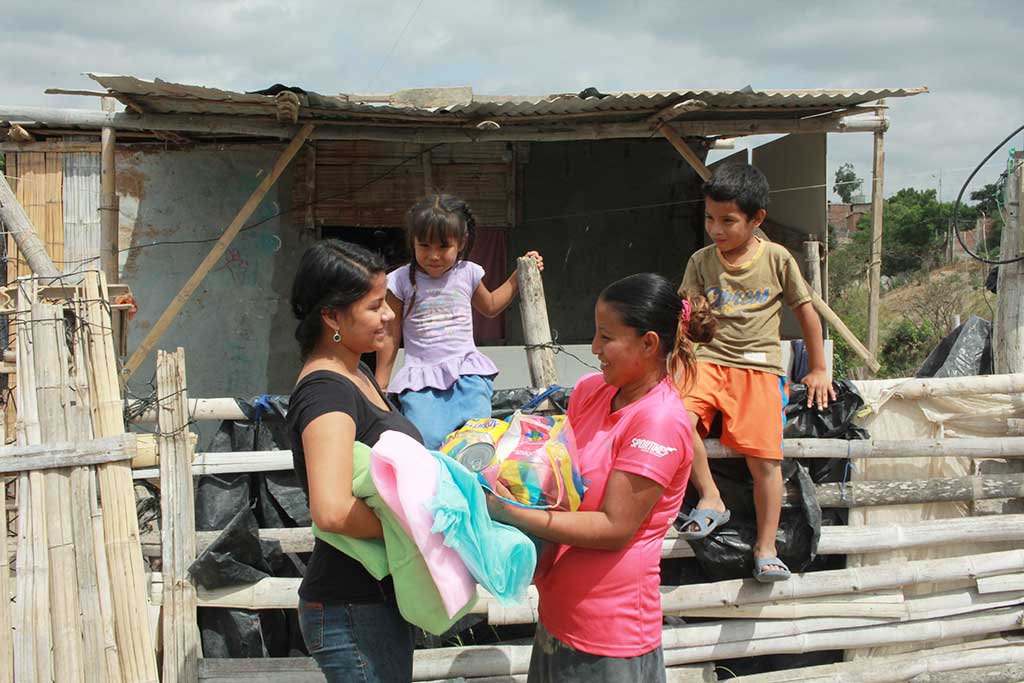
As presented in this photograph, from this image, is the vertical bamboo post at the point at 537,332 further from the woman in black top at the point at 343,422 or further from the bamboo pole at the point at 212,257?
the bamboo pole at the point at 212,257

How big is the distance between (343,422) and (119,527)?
1.85m

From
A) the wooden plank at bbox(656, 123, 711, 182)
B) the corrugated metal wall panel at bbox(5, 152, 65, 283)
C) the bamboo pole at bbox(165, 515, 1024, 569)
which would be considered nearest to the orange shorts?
the bamboo pole at bbox(165, 515, 1024, 569)

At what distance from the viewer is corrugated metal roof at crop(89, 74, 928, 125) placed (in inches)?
232

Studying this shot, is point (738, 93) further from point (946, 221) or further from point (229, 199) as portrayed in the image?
point (946, 221)

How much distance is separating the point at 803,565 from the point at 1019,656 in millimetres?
1434

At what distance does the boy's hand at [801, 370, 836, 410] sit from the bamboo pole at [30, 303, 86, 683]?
10.4 ft

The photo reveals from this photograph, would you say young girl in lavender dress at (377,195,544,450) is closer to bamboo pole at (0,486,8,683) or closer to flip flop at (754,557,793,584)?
flip flop at (754,557,793,584)

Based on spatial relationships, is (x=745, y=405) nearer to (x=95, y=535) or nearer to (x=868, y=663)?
(x=868, y=663)

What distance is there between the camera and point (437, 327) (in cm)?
356

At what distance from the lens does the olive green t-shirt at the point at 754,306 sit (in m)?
3.54

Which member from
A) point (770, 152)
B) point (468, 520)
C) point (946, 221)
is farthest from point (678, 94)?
point (946, 221)

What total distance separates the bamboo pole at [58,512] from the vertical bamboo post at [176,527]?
0.98ft

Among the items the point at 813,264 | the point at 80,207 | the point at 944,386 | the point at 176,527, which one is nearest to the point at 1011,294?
the point at 944,386

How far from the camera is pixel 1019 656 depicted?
4215mm
